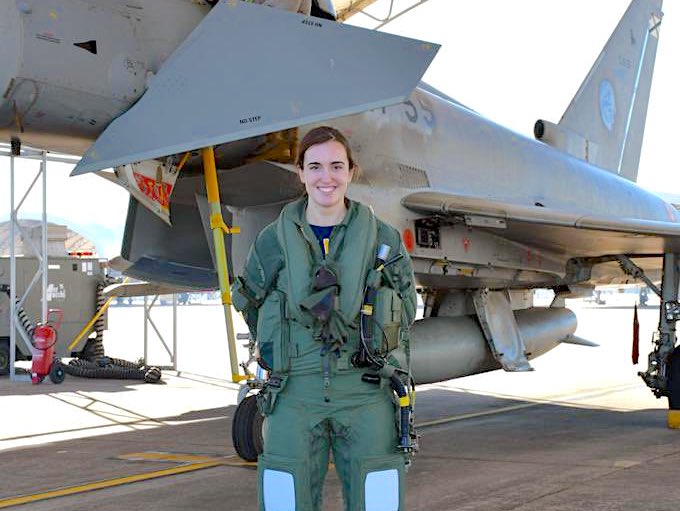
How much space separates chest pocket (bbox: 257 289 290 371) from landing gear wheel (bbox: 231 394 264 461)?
3.40m

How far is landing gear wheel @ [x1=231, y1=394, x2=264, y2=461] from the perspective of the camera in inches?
243

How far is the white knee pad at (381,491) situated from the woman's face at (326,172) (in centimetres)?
88

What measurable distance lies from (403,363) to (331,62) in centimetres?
309

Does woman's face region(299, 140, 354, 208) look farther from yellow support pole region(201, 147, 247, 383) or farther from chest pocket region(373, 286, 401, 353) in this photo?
yellow support pole region(201, 147, 247, 383)

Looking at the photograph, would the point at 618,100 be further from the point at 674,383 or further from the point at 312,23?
the point at 312,23

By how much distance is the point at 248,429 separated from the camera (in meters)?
6.18

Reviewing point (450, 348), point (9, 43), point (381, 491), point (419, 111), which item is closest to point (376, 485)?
point (381, 491)

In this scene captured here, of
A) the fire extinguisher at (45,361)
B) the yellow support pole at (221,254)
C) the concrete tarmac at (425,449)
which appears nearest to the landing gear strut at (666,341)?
the concrete tarmac at (425,449)

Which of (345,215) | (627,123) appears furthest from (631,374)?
(345,215)

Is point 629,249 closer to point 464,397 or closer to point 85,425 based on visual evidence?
point 464,397

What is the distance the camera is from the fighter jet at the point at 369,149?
18.4 ft

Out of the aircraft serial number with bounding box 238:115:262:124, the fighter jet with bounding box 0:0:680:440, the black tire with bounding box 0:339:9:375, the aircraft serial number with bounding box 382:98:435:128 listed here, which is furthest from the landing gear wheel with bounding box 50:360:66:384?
the aircraft serial number with bounding box 238:115:262:124

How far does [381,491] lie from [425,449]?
4.71 metres

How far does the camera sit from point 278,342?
2.80 metres
